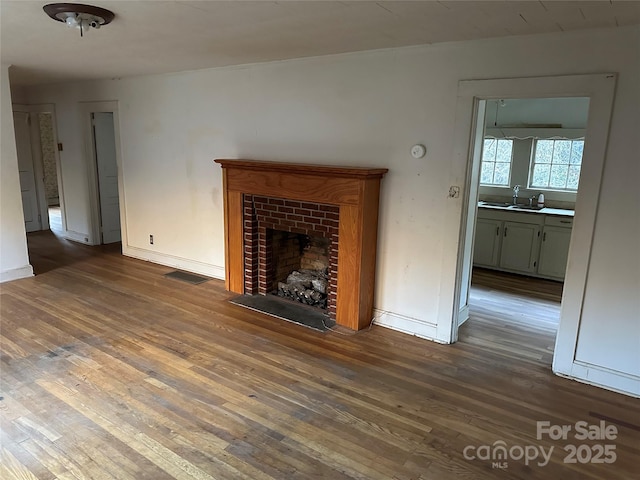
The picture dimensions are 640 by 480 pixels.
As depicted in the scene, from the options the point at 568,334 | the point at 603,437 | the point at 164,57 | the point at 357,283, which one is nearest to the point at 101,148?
the point at 164,57

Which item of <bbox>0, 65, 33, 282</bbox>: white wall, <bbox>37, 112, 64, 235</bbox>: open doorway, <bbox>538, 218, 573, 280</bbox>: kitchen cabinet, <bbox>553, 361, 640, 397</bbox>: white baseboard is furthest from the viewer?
<bbox>37, 112, 64, 235</bbox>: open doorway

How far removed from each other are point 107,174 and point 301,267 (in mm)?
3552

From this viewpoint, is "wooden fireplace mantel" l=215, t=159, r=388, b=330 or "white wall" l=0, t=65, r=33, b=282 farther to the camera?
"white wall" l=0, t=65, r=33, b=282

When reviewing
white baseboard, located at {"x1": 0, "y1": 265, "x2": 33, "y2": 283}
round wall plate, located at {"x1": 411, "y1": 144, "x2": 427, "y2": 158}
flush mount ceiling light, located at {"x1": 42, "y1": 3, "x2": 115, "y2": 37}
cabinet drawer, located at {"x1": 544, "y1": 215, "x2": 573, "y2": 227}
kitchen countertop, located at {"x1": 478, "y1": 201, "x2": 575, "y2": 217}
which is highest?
flush mount ceiling light, located at {"x1": 42, "y1": 3, "x2": 115, "y2": 37}

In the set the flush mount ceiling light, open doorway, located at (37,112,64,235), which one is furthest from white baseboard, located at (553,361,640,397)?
open doorway, located at (37,112,64,235)

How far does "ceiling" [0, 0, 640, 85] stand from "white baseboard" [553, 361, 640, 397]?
7.14 feet

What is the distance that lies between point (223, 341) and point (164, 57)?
2.58 metres

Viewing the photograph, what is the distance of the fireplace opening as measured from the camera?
4.34 m

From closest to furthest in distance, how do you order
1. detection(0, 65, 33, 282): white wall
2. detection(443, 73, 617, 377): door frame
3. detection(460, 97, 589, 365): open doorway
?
detection(443, 73, 617, 377): door frame < detection(0, 65, 33, 282): white wall < detection(460, 97, 589, 365): open doorway

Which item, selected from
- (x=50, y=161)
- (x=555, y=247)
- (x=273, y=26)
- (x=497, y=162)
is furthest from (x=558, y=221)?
(x=50, y=161)

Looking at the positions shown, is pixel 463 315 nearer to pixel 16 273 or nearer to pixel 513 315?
pixel 513 315

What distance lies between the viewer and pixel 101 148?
20.6 feet

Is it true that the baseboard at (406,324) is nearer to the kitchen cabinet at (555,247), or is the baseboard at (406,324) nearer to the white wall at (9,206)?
the kitchen cabinet at (555,247)

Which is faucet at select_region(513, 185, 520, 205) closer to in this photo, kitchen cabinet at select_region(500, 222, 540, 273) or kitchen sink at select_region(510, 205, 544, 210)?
kitchen sink at select_region(510, 205, 544, 210)
